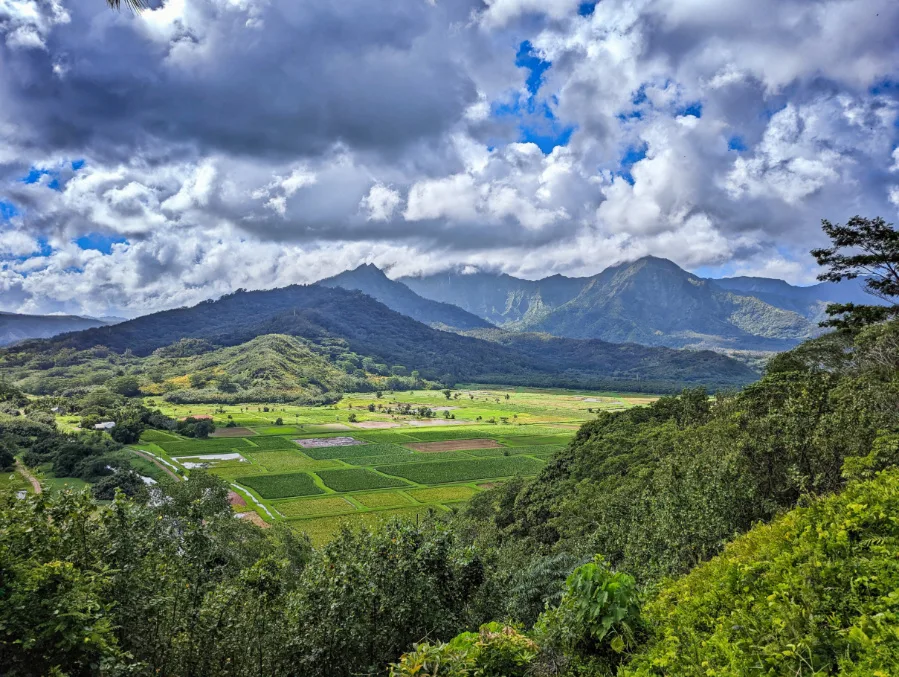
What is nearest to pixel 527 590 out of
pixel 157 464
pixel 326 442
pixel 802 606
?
pixel 802 606

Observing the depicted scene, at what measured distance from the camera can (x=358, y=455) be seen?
309 feet

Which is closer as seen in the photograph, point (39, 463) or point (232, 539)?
point (232, 539)

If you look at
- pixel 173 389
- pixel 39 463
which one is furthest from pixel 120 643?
pixel 173 389

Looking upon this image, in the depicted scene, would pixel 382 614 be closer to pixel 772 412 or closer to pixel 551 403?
pixel 772 412

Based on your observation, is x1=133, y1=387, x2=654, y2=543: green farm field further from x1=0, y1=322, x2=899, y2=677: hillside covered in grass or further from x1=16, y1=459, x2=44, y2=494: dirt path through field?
x1=16, y1=459, x2=44, y2=494: dirt path through field

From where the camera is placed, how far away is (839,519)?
21.7 feet

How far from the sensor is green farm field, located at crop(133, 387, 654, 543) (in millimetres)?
63844

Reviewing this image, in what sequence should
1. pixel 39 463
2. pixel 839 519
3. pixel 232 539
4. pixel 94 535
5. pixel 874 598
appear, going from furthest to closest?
pixel 39 463
pixel 232 539
pixel 94 535
pixel 839 519
pixel 874 598

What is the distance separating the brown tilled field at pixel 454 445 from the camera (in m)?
101

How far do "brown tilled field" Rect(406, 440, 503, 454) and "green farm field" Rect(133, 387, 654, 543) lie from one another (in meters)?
0.23

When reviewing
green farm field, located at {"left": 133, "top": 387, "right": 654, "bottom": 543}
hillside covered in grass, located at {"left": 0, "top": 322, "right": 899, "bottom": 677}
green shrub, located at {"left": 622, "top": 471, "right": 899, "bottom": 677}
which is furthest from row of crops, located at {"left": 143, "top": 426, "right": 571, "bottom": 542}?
green shrub, located at {"left": 622, "top": 471, "right": 899, "bottom": 677}

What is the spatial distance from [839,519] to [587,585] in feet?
12.2

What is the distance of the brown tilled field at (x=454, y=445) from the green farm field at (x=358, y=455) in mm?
229

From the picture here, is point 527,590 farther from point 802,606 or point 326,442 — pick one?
point 326,442
